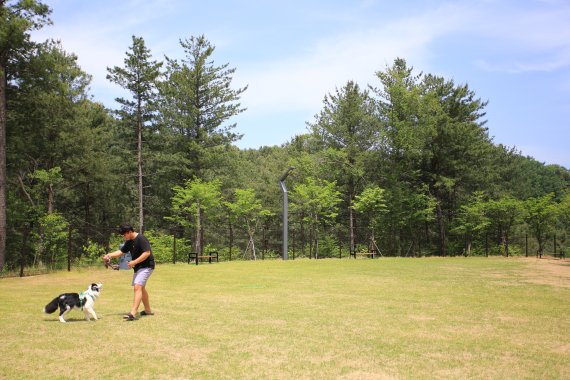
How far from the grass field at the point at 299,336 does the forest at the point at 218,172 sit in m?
19.2

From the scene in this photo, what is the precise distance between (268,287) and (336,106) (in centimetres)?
3375

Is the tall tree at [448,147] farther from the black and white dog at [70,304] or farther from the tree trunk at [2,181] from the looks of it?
the black and white dog at [70,304]

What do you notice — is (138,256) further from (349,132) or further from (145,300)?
(349,132)

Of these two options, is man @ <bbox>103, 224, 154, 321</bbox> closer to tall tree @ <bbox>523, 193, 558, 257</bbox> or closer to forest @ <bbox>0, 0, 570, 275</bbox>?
forest @ <bbox>0, 0, 570, 275</bbox>

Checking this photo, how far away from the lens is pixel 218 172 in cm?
4088

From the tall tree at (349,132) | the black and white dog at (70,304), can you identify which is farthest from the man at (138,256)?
the tall tree at (349,132)

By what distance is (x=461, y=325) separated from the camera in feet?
25.5

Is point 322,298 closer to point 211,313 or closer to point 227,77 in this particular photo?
point 211,313

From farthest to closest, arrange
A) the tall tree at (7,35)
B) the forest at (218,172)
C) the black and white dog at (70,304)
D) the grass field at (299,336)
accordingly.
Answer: the forest at (218,172) → the tall tree at (7,35) → the black and white dog at (70,304) → the grass field at (299,336)

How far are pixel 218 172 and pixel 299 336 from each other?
1370 inches

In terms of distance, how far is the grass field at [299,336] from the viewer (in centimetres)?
521

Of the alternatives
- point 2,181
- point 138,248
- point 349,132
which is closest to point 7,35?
point 2,181

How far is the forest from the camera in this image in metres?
31.6

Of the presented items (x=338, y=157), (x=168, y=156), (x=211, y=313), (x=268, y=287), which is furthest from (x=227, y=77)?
(x=211, y=313)
